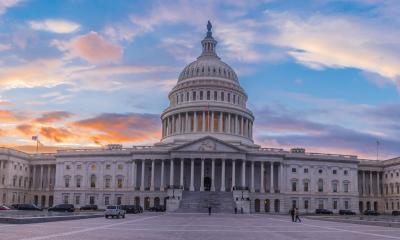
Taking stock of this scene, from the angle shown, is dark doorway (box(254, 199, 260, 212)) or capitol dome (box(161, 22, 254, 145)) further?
capitol dome (box(161, 22, 254, 145))

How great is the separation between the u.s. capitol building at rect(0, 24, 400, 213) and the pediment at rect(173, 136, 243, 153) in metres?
0.24

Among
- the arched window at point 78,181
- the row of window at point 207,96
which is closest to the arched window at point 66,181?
the arched window at point 78,181

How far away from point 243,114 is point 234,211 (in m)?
46.3

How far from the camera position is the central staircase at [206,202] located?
108500 millimetres

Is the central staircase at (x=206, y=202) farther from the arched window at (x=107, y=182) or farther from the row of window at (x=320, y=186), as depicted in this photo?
the arched window at (x=107, y=182)

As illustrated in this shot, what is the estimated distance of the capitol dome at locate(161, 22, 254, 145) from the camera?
5669 inches

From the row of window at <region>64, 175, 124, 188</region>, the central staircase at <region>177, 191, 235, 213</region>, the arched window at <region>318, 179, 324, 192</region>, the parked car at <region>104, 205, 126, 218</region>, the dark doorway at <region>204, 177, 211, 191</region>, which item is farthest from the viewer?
the arched window at <region>318, 179, 324, 192</region>

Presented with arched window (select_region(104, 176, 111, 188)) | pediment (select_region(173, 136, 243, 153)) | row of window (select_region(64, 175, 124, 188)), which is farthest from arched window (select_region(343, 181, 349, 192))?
arched window (select_region(104, 176, 111, 188))

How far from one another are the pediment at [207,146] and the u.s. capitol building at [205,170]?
238 millimetres

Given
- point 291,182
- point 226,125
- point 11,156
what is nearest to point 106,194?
point 11,156

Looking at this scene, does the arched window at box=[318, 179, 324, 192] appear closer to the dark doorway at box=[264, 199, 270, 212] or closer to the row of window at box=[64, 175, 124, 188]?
the dark doorway at box=[264, 199, 270, 212]

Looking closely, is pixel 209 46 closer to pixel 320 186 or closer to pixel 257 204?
pixel 320 186

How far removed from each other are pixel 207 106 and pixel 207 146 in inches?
839

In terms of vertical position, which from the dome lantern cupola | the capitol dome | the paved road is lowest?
the paved road
